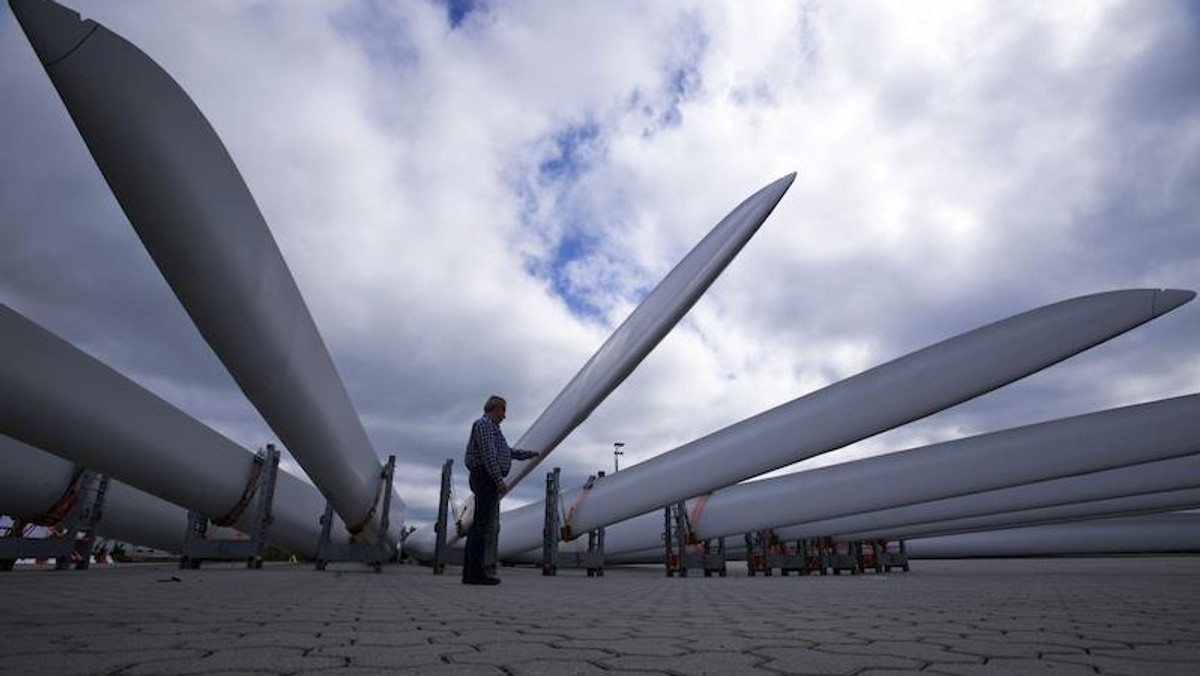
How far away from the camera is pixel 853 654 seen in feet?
6.75

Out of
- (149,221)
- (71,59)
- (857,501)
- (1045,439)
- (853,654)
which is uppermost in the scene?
(71,59)

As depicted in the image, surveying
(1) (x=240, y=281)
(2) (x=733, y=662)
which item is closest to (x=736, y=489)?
(1) (x=240, y=281)

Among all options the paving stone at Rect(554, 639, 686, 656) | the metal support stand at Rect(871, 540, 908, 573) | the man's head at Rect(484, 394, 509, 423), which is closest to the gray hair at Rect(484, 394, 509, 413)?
the man's head at Rect(484, 394, 509, 423)

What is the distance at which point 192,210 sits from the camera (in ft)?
13.3

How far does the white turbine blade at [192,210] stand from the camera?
3.45 m

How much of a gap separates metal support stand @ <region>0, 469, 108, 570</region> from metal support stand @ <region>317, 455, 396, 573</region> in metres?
2.62

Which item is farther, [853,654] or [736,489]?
[736,489]

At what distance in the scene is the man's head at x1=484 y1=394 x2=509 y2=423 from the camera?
6453mm

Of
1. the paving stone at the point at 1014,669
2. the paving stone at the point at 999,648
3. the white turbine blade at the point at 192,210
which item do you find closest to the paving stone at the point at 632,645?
the paving stone at the point at 1014,669

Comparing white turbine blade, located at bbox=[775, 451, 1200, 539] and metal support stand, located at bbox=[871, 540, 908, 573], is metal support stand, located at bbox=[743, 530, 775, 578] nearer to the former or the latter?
white turbine blade, located at bbox=[775, 451, 1200, 539]

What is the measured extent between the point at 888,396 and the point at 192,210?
7.39 metres

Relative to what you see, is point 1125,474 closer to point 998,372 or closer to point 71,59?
point 998,372

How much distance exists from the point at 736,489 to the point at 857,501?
2.42 meters

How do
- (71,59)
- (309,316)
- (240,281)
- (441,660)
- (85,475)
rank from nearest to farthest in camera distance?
(441,660) < (71,59) < (240,281) < (309,316) < (85,475)
